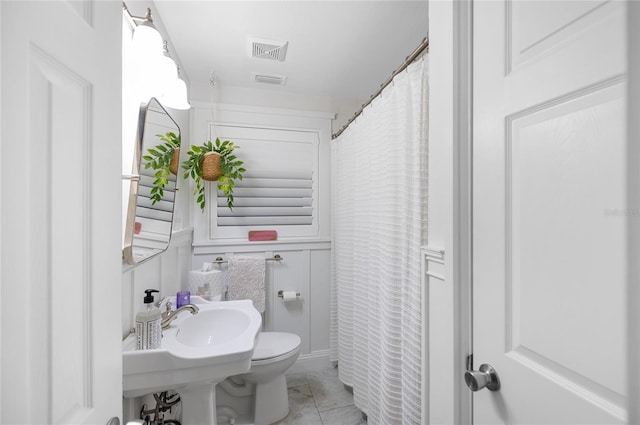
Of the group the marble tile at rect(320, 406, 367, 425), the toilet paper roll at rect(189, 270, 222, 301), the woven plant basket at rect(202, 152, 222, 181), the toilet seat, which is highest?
the woven plant basket at rect(202, 152, 222, 181)

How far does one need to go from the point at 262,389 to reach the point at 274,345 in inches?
10.4

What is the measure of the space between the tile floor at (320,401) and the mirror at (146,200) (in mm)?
1430

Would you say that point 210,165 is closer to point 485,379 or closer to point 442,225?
point 442,225

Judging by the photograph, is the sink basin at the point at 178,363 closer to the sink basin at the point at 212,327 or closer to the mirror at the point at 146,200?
the sink basin at the point at 212,327

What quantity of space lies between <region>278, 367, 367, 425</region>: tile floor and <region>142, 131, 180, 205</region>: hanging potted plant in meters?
1.62

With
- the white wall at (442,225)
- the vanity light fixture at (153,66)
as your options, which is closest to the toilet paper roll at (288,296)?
the white wall at (442,225)

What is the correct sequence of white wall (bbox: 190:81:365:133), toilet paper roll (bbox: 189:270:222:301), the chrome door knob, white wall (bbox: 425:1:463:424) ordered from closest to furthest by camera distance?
the chrome door knob → white wall (bbox: 425:1:463:424) → toilet paper roll (bbox: 189:270:222:301) → white wall (bbox: 190:81:365:133)

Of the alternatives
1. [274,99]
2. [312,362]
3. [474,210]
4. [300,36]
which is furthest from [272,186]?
[474,210]

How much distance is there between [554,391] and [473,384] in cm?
19

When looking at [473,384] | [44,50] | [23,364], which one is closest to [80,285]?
[23,364]

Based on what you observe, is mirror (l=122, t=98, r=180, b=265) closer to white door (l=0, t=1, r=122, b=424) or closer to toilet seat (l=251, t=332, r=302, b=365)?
white door (l=0, t=1, r=122, b=424)

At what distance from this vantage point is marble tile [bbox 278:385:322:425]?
1.77m

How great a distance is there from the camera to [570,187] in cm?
54

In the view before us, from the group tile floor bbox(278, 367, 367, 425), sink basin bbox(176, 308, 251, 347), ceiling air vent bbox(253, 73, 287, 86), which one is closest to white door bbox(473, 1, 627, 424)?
sink basin bbox(176, 308, 251, 347)
